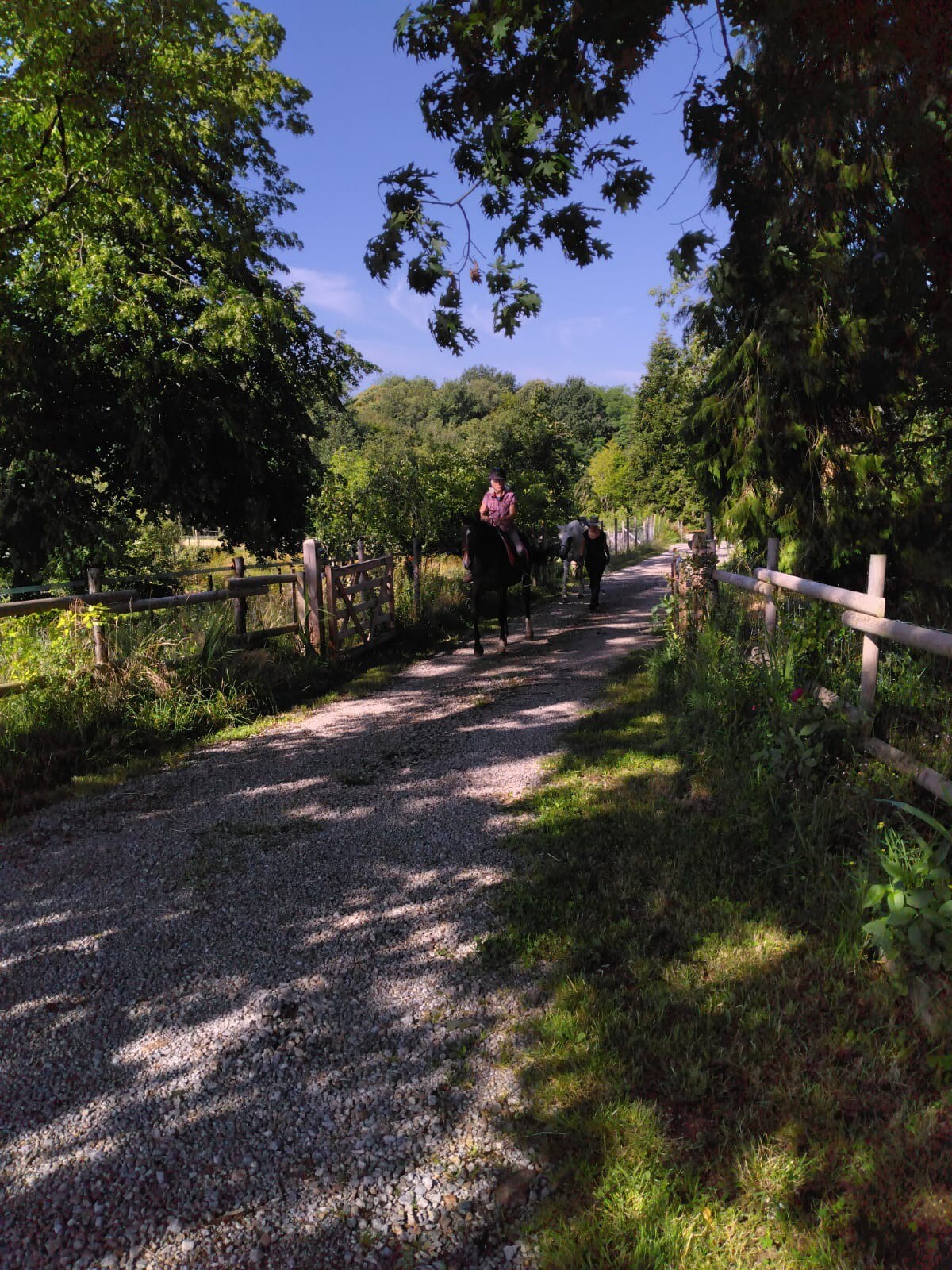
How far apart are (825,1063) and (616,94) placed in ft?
18.8

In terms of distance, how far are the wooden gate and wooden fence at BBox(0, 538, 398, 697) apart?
12mm

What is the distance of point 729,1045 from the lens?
9.20 ft

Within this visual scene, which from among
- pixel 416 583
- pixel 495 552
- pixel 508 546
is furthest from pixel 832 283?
pixel 416 583

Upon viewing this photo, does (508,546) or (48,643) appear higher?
(508,546)

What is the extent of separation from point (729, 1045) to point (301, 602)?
28.0 feet

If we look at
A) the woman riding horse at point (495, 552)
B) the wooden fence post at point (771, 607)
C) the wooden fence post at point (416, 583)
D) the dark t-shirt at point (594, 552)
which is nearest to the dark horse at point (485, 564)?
the woman riding horse at point (495, 552)

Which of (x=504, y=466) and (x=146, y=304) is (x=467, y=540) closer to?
(x=146, y=304)

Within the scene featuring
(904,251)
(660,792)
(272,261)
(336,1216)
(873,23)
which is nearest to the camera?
(336,1216)

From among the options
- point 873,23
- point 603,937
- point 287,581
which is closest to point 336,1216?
A: point 603,937

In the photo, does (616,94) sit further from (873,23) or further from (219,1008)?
(219,1008)

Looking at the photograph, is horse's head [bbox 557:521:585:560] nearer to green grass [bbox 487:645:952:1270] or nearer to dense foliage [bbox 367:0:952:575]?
dense foliage [bbox 367:0:952:575]

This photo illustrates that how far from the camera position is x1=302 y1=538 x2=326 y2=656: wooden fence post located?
10343 mm

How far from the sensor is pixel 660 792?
16.9 feet

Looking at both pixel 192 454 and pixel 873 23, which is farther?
pixel 192 454
